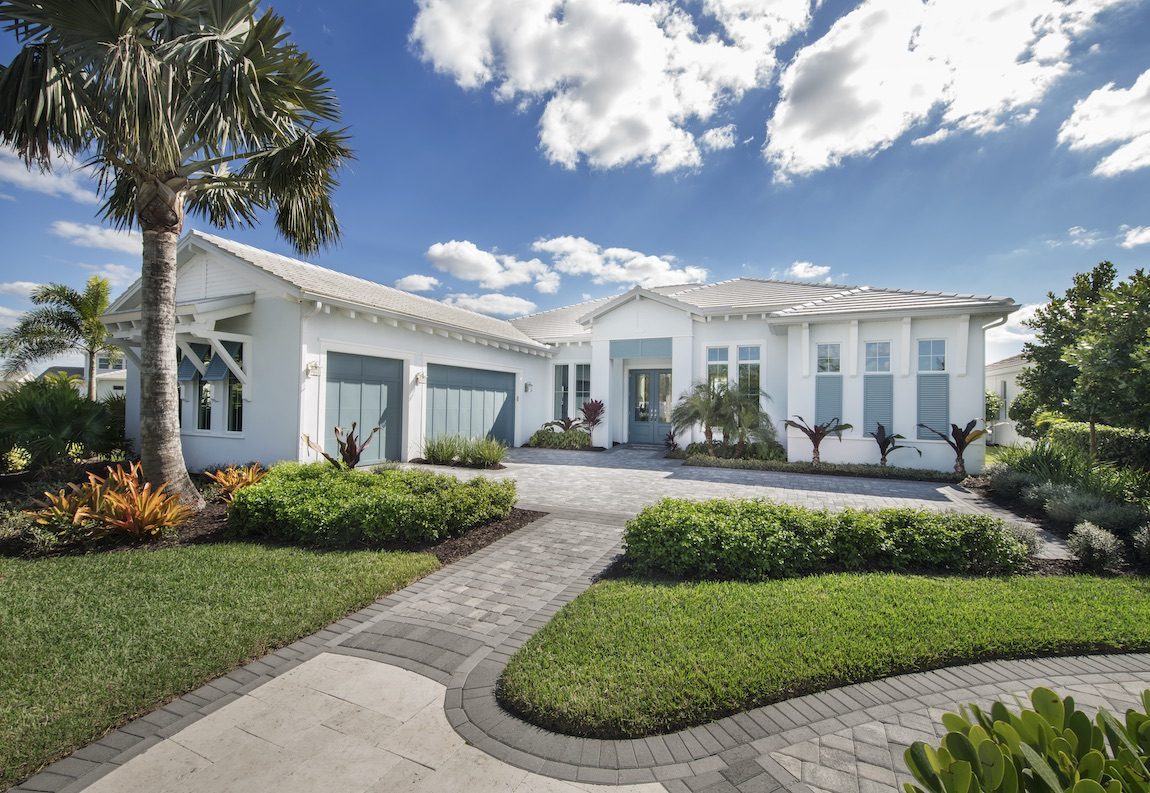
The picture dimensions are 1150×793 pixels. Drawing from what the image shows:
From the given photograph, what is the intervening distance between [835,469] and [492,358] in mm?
10533

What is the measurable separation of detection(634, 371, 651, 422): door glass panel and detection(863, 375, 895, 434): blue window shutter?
6.92 metres

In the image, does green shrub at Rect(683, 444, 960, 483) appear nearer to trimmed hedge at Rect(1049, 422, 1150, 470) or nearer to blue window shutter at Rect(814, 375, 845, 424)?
blue window shutter at Rect(814, 375, 845, 424)

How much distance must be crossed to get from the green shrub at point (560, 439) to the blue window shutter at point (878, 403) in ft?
27.6

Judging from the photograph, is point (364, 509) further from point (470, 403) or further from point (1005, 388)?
point (1005, 388)

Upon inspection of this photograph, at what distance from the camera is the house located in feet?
35.9

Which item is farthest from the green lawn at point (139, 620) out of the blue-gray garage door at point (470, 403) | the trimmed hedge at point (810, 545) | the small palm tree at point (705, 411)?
the small palm tree at point (705, 411)

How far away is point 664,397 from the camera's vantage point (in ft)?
57.7

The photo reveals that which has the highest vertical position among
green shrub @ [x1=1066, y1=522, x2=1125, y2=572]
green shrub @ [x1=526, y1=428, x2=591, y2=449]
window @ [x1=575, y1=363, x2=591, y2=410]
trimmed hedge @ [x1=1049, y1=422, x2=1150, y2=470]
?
window @ [x1=575, y1=363, x2=591, y2=410]

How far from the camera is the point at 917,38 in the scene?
294 inches

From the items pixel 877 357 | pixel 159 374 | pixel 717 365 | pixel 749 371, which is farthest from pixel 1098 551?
pixel 159 374

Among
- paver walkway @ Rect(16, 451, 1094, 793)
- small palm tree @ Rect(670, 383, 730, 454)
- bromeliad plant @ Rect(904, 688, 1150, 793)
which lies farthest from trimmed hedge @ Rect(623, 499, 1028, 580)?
small palm tree @ Rect(670, 383, 730, 454)

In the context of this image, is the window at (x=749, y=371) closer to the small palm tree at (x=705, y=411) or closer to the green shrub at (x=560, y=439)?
the small palm tree at (x=705, y=411)

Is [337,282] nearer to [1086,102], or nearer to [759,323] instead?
[759,323]

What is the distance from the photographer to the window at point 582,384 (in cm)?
1877
